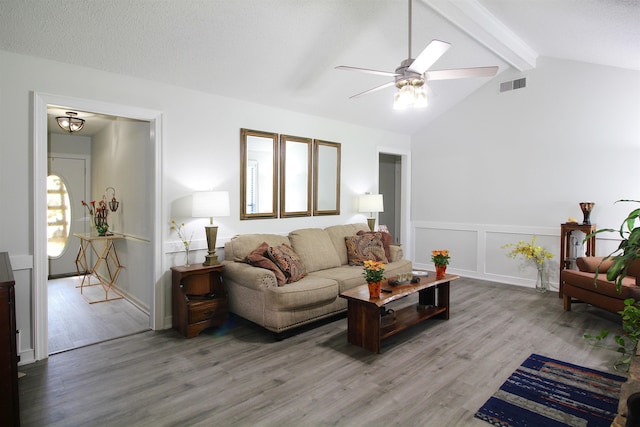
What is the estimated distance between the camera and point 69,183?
641 centimetres

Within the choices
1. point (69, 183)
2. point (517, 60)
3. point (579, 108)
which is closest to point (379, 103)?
point (517, 60)

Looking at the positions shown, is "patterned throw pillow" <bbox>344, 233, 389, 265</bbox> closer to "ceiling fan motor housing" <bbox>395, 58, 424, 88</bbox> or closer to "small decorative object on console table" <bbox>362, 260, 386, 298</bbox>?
"small decorative object on console table" <bbox>362, 260, 386, 298</bbox>

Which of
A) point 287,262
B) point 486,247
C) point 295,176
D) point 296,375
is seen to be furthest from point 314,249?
point 486,247

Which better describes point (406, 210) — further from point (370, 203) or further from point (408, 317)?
point (408, 317)

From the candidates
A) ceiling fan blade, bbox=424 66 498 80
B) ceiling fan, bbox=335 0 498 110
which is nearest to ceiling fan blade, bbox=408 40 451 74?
ceiling fan, bbox=335 0 498 110

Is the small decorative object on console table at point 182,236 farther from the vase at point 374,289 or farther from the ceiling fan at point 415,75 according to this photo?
the ceiling fan at point 415,75

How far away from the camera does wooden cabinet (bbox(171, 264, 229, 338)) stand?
3.52 m

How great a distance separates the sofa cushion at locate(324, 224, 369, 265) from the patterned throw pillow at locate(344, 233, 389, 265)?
0.20 ft

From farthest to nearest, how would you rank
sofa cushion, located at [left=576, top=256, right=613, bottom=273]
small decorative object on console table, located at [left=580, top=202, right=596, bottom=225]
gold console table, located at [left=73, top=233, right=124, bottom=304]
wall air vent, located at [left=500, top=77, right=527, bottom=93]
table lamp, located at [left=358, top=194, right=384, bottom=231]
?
table lamp, located at [left=358, top=194, right=384, bottom=231] < wall air vent, located at [left=500, top=77, right=527, bottom=93] < gold console table, located at [left=73, top=233, right=124, bottom=304] < small decorative object on console table, located at [left=580, top=202, right=596, bottom=225] < sofa cushion, located at [left=576, top=256, right=613, bottom=273]

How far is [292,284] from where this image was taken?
3.65m

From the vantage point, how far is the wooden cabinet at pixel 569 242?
4730 millimetres

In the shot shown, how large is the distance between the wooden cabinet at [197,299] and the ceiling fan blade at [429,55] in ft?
8.64

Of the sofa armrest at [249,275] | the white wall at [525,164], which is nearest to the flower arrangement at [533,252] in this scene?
the white wall at [525,164]

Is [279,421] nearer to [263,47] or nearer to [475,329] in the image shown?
[475,329]
